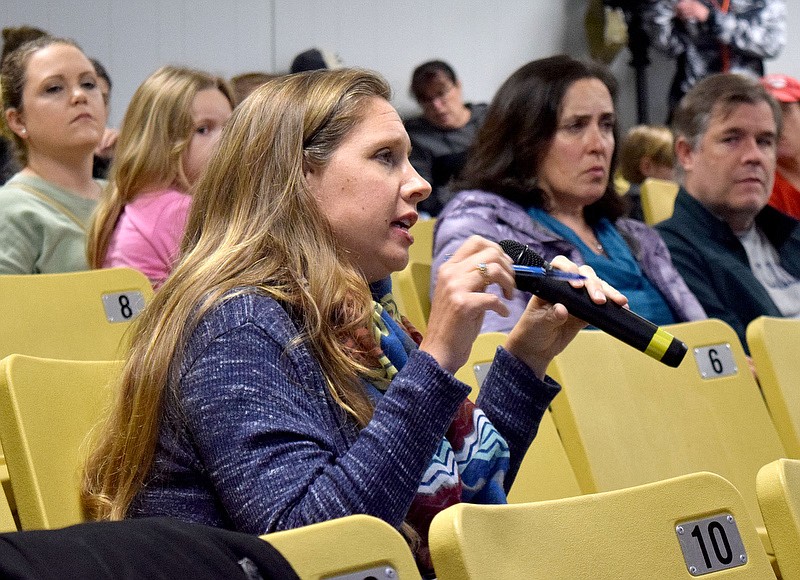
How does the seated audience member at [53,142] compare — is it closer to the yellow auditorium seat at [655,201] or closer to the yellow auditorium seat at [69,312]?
the yellow auditorium seat at [69,312]

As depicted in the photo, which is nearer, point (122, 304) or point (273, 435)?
point (273, 435)

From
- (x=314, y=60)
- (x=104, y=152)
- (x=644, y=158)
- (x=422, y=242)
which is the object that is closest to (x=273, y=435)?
(x=422, y=242)

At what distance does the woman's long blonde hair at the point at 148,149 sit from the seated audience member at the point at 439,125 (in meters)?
1.87

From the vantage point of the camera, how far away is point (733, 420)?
2.08 m

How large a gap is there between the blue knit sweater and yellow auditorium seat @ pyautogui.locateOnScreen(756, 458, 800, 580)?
1.11 feet

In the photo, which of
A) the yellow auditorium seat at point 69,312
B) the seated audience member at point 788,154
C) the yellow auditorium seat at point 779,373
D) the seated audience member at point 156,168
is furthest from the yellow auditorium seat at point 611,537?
the seated audience member at point 788,154

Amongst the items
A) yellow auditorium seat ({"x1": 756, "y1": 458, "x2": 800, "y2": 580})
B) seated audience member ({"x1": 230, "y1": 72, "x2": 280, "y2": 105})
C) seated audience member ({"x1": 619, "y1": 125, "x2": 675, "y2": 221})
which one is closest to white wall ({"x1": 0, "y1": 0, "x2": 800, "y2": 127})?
seated audience member ({"x1": 230, "y1": 72, "x2": 280, "y2": 105})

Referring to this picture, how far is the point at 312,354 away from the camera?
4.34 ft

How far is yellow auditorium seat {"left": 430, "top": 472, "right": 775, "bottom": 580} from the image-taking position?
0.95 metres

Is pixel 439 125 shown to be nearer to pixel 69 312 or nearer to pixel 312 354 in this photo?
pixel 69 312

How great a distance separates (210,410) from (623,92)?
516cm

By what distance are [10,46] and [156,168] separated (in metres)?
1.40

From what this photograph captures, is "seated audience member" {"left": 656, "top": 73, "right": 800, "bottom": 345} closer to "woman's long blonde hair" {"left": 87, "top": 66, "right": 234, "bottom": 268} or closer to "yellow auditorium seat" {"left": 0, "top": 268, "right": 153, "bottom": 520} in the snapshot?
"woman's long blonde hair" {"left": 87, "top": 66, "right": 234, "bottom": 268}

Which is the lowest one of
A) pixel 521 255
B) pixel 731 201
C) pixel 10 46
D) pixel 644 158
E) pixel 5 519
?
pixel 644 158
